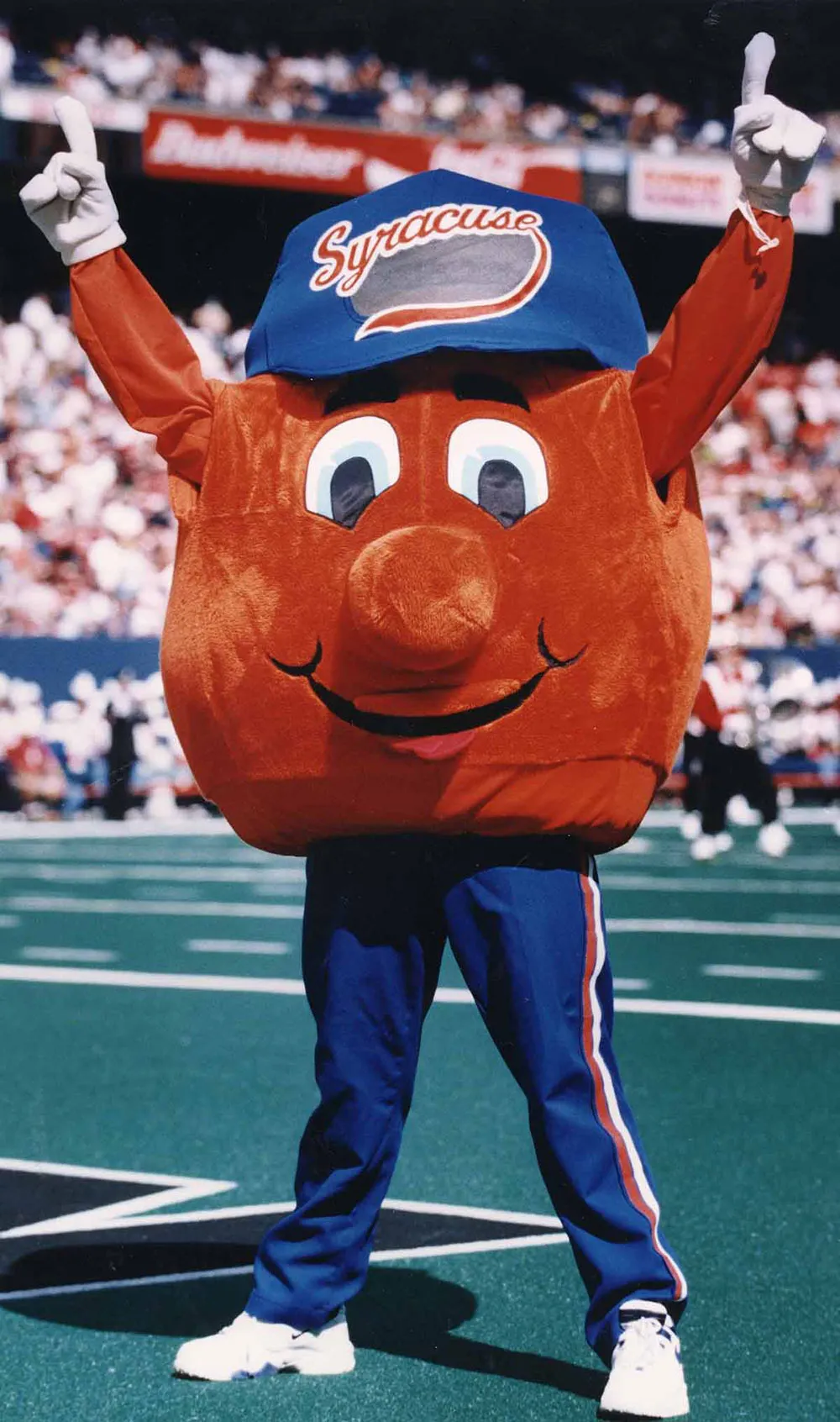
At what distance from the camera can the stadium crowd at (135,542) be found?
17.8 meters

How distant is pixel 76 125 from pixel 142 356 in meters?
0.41

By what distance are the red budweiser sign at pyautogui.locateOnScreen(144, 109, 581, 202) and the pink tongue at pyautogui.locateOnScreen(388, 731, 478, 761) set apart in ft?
61.9

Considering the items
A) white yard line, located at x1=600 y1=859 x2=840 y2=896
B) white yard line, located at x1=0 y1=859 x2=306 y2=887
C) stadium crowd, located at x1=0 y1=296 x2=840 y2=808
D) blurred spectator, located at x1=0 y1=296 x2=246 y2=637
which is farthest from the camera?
blurred spectator, located at x1=0 y1=296 x2=246 y2=637

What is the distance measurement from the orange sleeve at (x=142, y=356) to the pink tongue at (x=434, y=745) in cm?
65

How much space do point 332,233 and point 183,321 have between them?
66.9 ft

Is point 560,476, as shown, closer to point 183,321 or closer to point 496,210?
point 496,210

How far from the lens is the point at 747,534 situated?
22406 millimetres

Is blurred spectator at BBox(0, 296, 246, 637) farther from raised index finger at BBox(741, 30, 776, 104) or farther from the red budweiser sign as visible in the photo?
raised index finger at BBox(741, 30, 776, 104)

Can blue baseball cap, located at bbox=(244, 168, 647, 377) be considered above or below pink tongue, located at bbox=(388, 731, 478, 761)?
above

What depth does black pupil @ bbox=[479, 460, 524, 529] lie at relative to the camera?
3305mm

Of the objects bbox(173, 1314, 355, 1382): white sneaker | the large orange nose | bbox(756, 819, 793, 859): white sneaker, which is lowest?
bbox(756, 819, 793, 859): white sneaker

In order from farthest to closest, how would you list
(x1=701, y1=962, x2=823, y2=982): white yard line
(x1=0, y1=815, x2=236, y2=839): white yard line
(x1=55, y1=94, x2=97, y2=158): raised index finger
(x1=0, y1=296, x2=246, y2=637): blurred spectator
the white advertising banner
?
the white advertising banner → (x1=0, y1=296, x2=246, y2=637): blurred spectator → (x1=0, y1=815, x2=236, y2=839): white yard line → (x1=701, y1=962, x2=823, y2=982): white yard line → (x1=55, y1=94, x2=97, y2=158): raised index finger

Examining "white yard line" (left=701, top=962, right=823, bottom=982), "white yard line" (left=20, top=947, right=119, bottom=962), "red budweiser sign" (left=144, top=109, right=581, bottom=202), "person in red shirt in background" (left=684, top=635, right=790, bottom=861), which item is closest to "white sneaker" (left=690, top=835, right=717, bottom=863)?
"person in red shirt in background" (left=684, top=635, right=790, bottom=861)

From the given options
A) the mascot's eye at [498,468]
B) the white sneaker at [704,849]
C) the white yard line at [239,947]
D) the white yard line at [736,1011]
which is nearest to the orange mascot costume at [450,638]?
the mascot's eye at [498,468]
